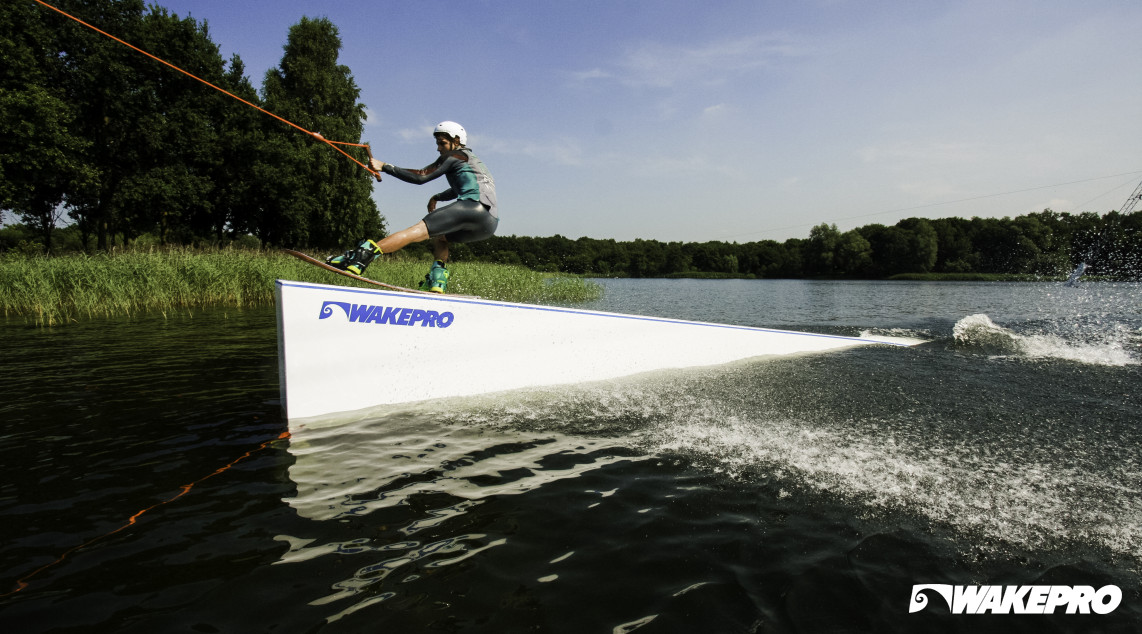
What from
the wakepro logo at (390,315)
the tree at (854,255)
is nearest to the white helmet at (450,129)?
the wakepro logo at (390,315)

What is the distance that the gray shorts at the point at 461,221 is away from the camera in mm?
5398

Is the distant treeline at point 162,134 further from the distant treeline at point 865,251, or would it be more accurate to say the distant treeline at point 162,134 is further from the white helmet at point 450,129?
the white helmet at point 450,129

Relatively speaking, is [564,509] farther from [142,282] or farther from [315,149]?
[315,149]

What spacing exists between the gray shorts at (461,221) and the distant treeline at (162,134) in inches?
1039

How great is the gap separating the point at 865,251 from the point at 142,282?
9564cm

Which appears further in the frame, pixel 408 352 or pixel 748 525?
pixel 408 352

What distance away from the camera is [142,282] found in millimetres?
13484

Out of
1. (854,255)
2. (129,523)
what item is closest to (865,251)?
(854,255)

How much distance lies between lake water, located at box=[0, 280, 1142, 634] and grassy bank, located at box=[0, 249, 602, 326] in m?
6.69

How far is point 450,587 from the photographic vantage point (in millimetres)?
2184

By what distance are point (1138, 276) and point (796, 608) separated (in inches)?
2628

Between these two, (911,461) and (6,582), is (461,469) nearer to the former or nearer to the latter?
(6,582)

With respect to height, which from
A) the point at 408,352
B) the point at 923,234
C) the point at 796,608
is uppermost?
the point at 923,234

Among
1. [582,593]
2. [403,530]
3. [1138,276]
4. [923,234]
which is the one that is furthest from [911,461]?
[923,234]
